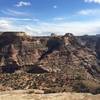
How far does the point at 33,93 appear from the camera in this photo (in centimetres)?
2928

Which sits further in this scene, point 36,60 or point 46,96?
point 36,60

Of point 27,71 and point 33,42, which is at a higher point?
point 33,42

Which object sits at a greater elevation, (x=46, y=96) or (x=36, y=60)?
(x=46, y=96)

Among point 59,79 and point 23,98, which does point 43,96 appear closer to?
point 23,98

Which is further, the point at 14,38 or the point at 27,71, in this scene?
the point at 14,38

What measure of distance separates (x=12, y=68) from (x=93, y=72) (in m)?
45.5

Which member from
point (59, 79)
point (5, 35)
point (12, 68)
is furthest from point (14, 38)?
point (59, 79)

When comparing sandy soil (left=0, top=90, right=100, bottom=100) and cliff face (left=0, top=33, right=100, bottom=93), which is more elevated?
sandy soil (left=0, top=90, right=100, bottom=100)

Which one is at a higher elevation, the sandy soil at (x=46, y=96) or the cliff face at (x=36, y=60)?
the sandy soil at (x=46, y=96)

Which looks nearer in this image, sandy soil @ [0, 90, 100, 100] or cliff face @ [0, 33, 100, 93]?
sandy soil @ [0, 90, 100, 100]

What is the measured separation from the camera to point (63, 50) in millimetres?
196875

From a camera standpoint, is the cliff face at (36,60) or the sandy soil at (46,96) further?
the cliff face at (36,60)

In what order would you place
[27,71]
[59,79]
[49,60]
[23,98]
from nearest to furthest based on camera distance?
[23,98]
[59,79]
[27,71]
[49,60]

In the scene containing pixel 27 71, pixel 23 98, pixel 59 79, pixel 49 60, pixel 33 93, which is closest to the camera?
pixel 23 98
